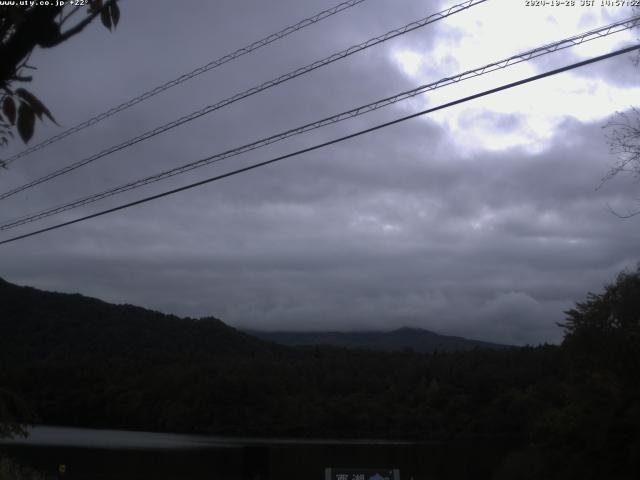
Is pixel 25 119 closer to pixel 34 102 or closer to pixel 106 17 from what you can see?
pixel 34 102

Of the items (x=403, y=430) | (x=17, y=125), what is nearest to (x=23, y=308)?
(x=403, y=430)

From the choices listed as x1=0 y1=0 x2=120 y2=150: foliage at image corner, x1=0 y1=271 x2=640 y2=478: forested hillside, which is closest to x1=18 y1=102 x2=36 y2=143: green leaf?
x1=0 y1=0 x2=120 y2=150: foliage at image corner

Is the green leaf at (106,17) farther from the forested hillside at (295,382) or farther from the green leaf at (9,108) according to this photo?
the forested hillside at (295,382)

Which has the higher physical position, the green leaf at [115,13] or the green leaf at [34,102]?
the green leaf at [115,13]

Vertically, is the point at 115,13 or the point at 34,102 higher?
the point at 115,13

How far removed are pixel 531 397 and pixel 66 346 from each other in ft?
102

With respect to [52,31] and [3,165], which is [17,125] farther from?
[3,165]

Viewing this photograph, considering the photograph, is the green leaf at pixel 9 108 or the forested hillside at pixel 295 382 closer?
the green leaf at pixel 9 108

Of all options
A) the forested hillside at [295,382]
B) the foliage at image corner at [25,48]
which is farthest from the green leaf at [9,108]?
the forested hillside at [295,382]

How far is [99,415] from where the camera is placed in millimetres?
51531

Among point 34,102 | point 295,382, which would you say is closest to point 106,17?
point 34,102

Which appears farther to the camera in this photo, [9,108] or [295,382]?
[295,382]

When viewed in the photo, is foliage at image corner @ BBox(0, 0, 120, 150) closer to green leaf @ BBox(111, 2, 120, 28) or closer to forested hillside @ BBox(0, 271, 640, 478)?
green leaf @ BBox(111, 2, 120, 28)

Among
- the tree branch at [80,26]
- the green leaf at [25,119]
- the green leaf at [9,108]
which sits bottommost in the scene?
the green leaf at [25,119]
